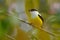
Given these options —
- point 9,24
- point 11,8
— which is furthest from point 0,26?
point 11,8

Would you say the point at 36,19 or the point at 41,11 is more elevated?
the point at 41,11

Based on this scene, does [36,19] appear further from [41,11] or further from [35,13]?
[41,11]

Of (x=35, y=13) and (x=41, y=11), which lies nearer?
(x=41, y=11)

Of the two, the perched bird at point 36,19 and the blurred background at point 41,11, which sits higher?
the blurred background at point 41,11

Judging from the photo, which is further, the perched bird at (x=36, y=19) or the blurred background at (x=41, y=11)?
the perched bird at (x=36, y=19)

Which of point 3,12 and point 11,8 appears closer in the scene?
point 3,12

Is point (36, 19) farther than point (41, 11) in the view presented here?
Yes

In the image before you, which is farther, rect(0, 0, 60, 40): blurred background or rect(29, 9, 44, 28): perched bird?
rect(29, 9, 44, 28): perched bird

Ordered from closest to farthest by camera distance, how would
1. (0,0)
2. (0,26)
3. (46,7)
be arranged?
(0,26), (0,0), (46,7)

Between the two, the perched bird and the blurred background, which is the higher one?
the blurred background

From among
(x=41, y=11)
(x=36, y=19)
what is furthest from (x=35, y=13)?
(x=41, y=11)

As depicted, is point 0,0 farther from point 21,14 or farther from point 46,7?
point 46,7
